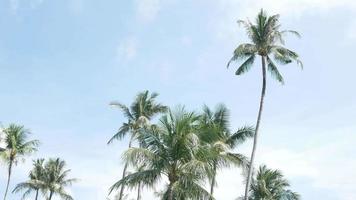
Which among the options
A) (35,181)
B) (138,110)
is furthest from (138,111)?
(35,181)

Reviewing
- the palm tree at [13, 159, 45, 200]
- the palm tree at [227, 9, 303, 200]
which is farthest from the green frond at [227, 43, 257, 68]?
the palm tree at [13, 159, 45, 200]

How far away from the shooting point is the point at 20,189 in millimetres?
64250

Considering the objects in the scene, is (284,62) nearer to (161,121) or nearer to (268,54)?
(268,54)

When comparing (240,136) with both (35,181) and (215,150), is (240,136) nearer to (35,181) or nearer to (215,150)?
(215,150)

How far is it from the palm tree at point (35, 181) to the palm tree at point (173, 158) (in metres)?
42.2

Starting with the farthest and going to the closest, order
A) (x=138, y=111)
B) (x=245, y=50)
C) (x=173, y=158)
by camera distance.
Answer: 1. (x=138, y=111)
2. (x=245, y=50)
3. (x=173, y=158)

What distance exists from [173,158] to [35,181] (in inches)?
1750

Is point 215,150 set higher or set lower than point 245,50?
lower

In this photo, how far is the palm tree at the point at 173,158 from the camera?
78.4 ft

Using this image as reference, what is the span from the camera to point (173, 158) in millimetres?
24656

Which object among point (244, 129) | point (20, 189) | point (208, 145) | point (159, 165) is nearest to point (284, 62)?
point (244, 129)

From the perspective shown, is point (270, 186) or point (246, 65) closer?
point (246, 65)

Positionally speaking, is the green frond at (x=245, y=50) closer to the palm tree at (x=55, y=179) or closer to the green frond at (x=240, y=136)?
the green frond at (x=240, y=136)

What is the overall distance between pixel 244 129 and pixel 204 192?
1419 centimetres
